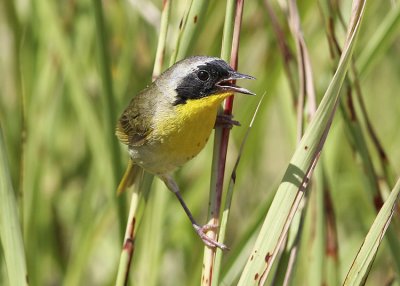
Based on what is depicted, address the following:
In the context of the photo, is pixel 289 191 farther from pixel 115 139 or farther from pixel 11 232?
pixel 115 139

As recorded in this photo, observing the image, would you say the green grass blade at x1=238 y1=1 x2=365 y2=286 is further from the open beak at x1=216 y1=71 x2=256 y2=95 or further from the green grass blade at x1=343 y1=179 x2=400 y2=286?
the open beak at x1=216 y1=71 x2=256 y2=95

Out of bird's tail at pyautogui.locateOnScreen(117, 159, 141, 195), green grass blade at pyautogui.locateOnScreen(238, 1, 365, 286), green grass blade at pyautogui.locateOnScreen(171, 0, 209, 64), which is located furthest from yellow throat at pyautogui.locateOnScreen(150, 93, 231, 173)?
green grass blade at pyautogui.locateOnScreen(238, 1, 365, 286)

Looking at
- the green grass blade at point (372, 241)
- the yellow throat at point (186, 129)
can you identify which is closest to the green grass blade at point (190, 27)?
the yellow throat at point (186, 129)

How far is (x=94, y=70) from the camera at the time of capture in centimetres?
328

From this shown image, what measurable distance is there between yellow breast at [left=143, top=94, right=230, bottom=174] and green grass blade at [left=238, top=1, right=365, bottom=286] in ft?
1.48

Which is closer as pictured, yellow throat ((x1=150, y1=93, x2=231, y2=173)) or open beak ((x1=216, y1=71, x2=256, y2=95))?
open beak ((x1=216, y1=71, x2=256, y2=95))

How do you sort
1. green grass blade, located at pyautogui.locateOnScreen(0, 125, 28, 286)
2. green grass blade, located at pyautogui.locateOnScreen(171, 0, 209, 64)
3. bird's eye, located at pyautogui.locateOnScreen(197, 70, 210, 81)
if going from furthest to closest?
bird's eye, located at pyautogui.locateOnScreen(197, 70, 210, 81) → green grass blade, located at pyautogui.locateOnScreen(171, 0, 209, 64) → green grass blade, located at pyautogui.locateOnScreen(0, 125, 28, 286)

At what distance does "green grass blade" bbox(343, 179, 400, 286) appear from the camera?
1438 mm

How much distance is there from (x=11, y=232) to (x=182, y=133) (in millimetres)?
649

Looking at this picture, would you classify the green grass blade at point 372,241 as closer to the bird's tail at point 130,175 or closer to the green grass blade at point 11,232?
the green grass blade at point 11,232

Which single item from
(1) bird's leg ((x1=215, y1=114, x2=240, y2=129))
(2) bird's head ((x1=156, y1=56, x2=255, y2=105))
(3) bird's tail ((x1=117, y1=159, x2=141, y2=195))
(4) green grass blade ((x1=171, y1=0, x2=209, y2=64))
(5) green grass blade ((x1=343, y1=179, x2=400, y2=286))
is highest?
(4) green grass blade ((x1=171, y1=0, x2=209, y2=64))

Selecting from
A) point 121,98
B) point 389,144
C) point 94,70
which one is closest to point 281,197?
point 121,98

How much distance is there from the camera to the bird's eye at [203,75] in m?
1.93

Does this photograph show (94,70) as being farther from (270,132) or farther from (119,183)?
(270,132)
